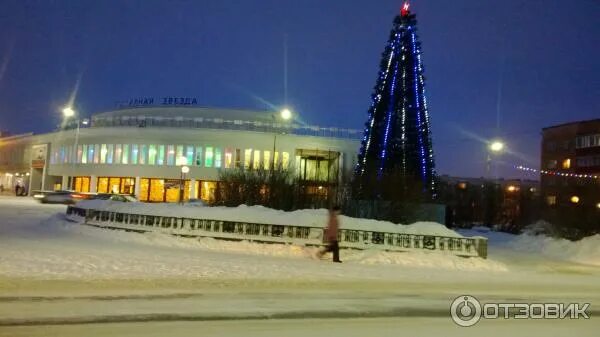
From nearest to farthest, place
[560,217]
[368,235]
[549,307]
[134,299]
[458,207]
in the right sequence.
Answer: [134,299], [549,307], [368,235], [560,217], [458,207]

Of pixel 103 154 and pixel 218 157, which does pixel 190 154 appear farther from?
pixel 103 154

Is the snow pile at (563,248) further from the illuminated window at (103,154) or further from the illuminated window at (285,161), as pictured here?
the illuminated window at (103,154)

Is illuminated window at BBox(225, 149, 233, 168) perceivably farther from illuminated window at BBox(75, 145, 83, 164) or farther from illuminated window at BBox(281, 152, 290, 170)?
illuminated window at BBox(75, 145, 83, 164)

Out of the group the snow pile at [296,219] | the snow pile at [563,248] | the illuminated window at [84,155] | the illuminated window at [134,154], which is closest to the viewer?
the snow pile at [296,219]

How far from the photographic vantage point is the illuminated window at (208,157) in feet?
211

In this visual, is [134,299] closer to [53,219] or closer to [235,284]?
[235,284]

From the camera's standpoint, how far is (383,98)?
1275 inches

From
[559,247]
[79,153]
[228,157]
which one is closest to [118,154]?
[79,153]

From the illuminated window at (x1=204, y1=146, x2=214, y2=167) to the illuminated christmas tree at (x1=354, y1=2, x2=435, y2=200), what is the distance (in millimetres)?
34435

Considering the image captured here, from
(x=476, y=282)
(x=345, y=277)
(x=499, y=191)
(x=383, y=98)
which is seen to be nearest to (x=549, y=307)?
(x=476, y=282)

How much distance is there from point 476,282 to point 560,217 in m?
23.2

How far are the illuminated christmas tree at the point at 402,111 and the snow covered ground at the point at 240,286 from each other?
11.1 metres

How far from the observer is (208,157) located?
211 ft

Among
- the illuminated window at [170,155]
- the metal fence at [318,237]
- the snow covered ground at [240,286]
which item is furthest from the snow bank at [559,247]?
the illuminated window at [170,155]
